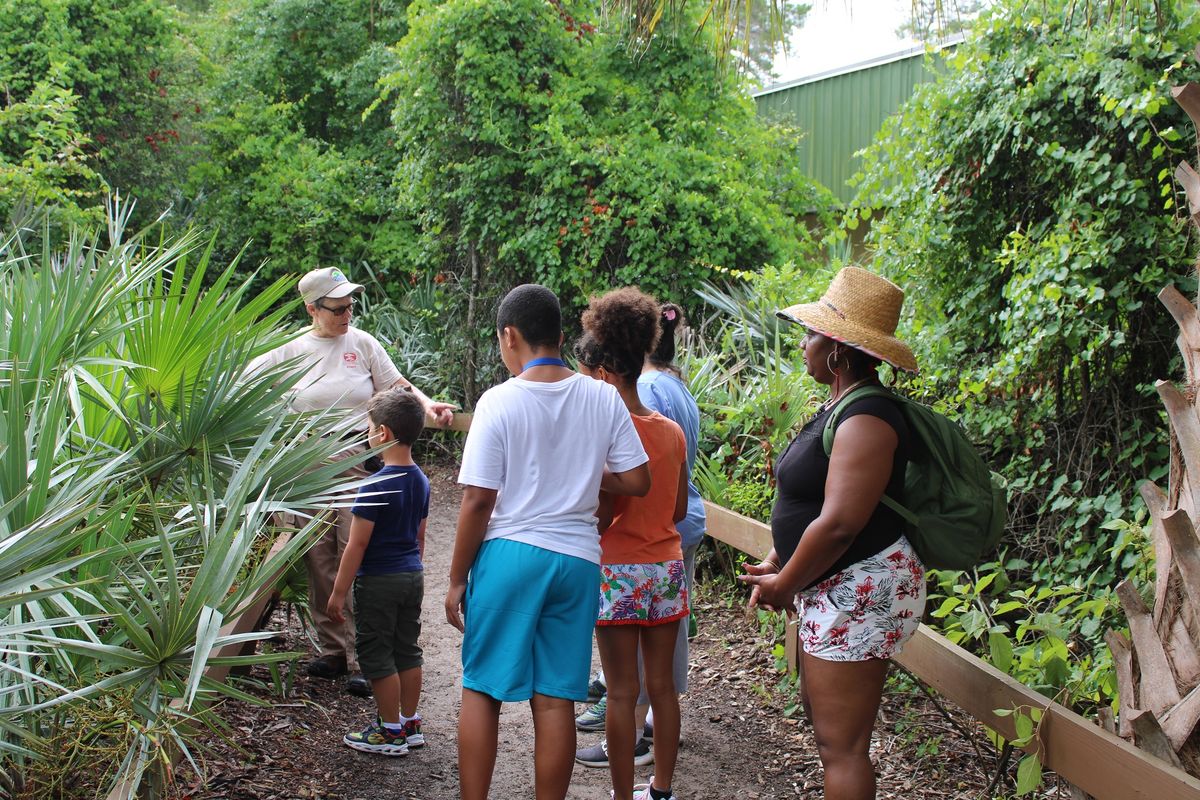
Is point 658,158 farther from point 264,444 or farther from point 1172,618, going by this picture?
point 1172,618

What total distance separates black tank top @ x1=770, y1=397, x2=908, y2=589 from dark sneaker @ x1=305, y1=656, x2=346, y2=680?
2872 mm

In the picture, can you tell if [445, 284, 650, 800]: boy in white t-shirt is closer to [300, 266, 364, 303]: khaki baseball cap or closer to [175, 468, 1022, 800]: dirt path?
[175, 468, 1022, 800]: dirt path

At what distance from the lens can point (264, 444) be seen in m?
3.66

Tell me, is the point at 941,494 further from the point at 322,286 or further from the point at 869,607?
the point at 322,286

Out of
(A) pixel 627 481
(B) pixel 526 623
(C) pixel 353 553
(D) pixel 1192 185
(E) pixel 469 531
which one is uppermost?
(D) pixel 1192 185

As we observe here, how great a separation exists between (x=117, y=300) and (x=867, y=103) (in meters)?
11.0

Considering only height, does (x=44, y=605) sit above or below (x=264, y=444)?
below

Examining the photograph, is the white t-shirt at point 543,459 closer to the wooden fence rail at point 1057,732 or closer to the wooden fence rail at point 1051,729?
the wooden fence rail at point 1051,729

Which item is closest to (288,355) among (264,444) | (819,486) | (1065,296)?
(264,444)

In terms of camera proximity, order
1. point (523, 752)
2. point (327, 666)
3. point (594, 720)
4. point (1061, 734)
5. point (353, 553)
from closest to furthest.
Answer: point (1061, 734) < point (353, 553) < point (523, 752) < point (594, 720) < point (327, 666)

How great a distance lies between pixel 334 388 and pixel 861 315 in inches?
120

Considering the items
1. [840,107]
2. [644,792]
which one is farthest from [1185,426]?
[840,107]

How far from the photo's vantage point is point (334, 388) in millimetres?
5578

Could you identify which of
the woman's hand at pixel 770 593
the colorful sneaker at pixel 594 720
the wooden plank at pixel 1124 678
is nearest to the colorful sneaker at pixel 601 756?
the colorful sneaker at pixel 594 720
